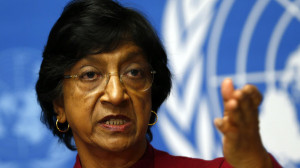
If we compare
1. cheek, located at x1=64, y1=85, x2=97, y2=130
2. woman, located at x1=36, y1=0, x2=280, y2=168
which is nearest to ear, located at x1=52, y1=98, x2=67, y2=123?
woman, located at x1=36, y1=0, x2=280, y2=168

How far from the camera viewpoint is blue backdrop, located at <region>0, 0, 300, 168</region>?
245 centimetres

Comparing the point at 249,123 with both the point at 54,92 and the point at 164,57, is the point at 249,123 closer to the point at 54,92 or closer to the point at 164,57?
the point at 164,57

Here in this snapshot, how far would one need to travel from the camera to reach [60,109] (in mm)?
1710

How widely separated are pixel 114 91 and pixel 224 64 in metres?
1.24

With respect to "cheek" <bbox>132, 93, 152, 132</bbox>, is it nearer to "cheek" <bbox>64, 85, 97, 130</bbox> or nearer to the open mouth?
the open mouth

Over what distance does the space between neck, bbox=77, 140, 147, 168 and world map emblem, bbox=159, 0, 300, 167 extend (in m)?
0.87

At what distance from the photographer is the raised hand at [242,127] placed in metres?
0.98

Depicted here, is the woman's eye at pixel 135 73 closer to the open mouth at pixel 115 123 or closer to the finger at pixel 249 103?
the open mouth at pixel 115 123

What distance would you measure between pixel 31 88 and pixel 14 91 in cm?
11

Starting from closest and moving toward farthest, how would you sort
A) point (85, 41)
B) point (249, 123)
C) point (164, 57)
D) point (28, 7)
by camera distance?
point (249, 123)
point (85, 41)
point (164, 57)
point (28, 7)

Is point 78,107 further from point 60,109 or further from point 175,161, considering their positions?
point 175,161

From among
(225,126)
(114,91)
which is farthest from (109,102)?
(225,126)

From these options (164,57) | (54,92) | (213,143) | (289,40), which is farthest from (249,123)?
(289,40)

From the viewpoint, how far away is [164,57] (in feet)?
5.77
